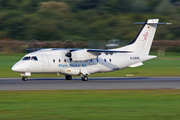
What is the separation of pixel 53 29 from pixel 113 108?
203ft

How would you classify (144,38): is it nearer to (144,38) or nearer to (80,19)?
(144,38)

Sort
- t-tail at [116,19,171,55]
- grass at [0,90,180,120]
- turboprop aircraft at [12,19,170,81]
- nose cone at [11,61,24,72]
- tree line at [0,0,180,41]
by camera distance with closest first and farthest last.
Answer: grass at [0,90,180,120]
nose cone at [11,61,24,72]
turboprop aircraft at [12,19,170,81]
t-tail at [116,19,171,55]
tree line at [0,0,180,41]

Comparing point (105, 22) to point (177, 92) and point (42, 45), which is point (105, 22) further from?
point (177, 92)

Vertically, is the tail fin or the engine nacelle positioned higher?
the tail fin

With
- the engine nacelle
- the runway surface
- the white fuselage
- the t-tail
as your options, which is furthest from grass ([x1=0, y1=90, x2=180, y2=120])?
the t-tail

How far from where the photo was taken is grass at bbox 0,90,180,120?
11.1m

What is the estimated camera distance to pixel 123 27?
262 ft

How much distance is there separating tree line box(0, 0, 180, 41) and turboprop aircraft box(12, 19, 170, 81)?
46.8 m

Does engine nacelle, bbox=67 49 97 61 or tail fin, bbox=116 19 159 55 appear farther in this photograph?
tail fin, bbox=116 19 159 55

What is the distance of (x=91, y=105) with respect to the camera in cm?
1327

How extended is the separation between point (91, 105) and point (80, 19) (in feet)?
253

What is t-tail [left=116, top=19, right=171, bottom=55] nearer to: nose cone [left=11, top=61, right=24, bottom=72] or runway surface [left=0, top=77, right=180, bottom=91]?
runway surface [left=0, top=77, right=180, bottom=91]

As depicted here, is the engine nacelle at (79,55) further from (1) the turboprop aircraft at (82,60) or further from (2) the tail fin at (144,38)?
(2) the tail fin at (144,38)

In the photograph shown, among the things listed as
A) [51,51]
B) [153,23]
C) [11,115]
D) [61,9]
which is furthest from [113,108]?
[61,9]
